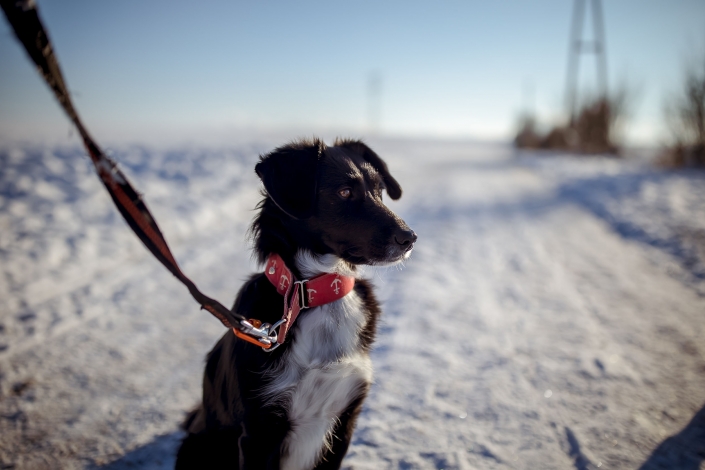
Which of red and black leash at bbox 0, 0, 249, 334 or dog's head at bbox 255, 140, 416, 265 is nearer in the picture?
red and black leash at bbox 0, 0, 249, 334

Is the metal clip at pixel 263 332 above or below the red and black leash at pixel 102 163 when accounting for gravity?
below

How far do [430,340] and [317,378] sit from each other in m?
1.81

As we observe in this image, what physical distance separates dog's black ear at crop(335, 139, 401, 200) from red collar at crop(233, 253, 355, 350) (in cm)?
78

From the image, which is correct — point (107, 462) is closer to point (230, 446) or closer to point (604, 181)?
point (230, 446)

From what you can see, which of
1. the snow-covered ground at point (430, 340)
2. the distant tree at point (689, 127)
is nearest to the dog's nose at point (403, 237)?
the snow-covered ground at point (430, 340)

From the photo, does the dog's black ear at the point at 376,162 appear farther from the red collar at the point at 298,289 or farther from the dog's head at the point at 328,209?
the red collar at the point at 298,289

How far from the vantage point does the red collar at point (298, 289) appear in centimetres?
167

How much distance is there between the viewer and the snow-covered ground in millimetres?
2191

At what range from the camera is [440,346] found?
3.21 m

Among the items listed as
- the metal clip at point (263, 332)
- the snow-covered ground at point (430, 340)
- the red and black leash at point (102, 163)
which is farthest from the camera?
the snow-covered ground at point (430, 340)

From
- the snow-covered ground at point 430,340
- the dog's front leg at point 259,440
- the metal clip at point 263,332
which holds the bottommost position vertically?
the snow-covered ground at point 430,340

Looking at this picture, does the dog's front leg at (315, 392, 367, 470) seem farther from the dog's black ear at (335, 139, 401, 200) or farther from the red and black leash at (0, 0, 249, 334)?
the dog's black ear at (335, 139, 401, 200)

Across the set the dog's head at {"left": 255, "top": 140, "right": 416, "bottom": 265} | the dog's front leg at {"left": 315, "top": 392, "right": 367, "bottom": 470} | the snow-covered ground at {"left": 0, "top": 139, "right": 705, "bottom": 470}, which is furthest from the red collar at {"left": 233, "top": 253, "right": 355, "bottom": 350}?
the snow-covered ground at {"left": 0, "top": 139, "right": 705, "bottom": 470}

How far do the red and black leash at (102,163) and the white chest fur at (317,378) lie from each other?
34cm
